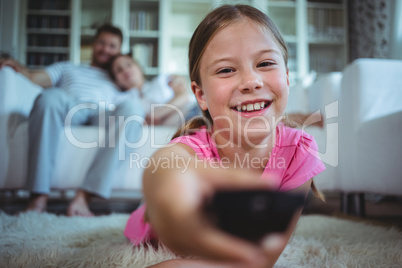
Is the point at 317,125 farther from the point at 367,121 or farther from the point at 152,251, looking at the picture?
the point at 152,251

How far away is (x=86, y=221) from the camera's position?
90 centimetres

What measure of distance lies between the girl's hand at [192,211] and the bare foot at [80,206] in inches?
35.9

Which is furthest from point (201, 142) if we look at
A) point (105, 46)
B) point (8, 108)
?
point (105, 46)

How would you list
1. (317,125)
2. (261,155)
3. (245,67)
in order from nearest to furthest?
(245,67)
(261,155)
(317,125)

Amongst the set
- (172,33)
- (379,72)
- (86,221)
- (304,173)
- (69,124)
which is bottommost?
(86,221)

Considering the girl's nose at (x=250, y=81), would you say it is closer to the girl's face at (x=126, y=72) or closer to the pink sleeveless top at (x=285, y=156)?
the pink sleeveless top at (x=285, y=156)

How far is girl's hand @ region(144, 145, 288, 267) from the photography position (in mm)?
188

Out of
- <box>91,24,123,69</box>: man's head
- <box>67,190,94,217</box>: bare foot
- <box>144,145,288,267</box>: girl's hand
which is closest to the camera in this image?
<box>144,145,288,267</box>: girl's hand

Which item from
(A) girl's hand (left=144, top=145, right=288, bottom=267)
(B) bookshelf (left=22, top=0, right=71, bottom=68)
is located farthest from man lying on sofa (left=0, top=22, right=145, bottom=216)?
(B) bookshelf (left=22, top=0, right=71, bottom=68)

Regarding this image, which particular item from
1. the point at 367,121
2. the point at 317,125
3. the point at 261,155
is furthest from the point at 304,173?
the point at 317,125

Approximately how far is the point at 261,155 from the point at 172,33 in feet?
8.26

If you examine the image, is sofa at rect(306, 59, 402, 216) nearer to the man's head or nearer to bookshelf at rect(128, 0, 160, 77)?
the man's head

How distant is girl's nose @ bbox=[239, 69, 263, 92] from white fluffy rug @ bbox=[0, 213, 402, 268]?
0.29 m

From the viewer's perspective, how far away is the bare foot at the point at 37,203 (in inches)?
40.3
